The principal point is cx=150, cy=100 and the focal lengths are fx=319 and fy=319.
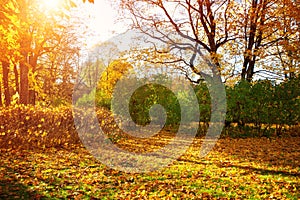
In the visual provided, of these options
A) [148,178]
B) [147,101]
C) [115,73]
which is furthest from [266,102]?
[115,73]

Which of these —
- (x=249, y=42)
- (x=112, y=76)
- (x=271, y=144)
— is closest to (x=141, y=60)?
(x=112, y=76)

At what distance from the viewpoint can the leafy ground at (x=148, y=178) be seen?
4828 millimetres

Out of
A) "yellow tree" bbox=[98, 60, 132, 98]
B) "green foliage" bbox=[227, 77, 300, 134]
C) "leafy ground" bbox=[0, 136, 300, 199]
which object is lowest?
"leafy ground" bbox=[0, 136, 300, 199]

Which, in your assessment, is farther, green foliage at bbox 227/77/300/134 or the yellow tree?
the yellow tree

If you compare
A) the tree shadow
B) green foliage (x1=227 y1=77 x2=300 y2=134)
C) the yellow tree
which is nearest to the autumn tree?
the yellow tree

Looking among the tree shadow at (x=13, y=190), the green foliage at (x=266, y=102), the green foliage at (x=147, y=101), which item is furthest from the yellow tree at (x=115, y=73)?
the tree shadow at (x=13, y=190)

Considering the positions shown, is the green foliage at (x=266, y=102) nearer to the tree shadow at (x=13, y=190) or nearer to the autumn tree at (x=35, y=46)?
the autumn tree at (x=35, y=46)

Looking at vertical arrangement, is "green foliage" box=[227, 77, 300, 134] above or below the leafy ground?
above

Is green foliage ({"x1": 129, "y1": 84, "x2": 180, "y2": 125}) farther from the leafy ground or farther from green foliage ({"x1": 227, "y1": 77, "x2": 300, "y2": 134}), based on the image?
the leafy ground

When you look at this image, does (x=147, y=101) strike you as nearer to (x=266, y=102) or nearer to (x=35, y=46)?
(x=266, y=102)

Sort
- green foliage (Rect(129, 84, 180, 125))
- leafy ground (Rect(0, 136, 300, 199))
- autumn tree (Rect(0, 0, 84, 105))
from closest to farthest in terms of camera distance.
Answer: leafy ground (Rect(0, 136, 300, 199))
autumn tree (Rect(0, 0, 84, 105))
green foliage (Rect(129, 84, 180, 125))

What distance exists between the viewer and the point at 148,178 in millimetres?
5848

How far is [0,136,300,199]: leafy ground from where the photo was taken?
15.8 ft

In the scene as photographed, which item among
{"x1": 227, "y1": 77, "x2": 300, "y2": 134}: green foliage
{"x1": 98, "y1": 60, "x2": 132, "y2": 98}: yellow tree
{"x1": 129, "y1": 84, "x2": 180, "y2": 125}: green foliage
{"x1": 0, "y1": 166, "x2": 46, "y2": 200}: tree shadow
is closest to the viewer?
{"x1": 0, "y1": 166, "x2": 46, "y2": 200}: tree shadow
